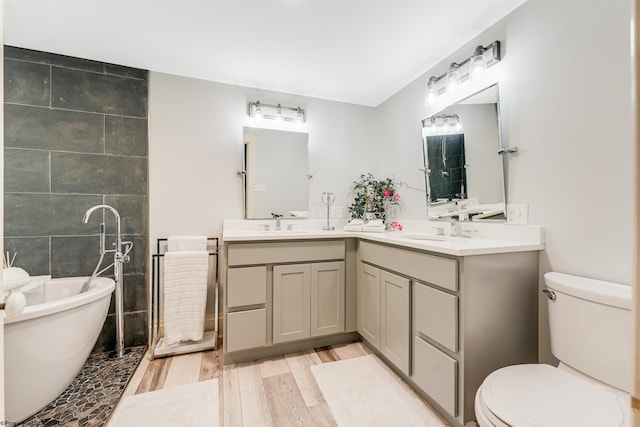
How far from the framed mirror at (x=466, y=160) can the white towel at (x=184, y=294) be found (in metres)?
1.85

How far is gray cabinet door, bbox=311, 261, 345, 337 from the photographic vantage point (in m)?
2.09

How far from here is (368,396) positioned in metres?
1.61

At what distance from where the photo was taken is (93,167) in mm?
2129

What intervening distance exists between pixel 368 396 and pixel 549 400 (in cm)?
92

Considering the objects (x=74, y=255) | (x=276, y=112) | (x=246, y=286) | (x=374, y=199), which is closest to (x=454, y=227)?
(x=374, y=199)

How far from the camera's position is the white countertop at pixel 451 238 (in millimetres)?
1357

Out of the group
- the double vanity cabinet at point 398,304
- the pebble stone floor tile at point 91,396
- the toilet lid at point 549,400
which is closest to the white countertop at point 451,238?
the double vanity cabinet at point 398,304

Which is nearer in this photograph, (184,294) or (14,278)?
(14,278)

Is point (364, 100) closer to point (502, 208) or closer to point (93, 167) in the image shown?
point (502, 208)

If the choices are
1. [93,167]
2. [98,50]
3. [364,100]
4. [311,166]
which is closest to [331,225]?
[311,166]

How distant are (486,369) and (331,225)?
171 cm

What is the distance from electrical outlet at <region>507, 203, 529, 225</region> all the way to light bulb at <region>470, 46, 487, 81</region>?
84 cm

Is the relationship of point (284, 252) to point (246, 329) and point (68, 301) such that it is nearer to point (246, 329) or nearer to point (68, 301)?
point (246, 329)

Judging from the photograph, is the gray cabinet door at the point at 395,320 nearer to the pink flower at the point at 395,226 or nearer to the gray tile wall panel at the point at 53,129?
the pink flower at the point at 395,226
